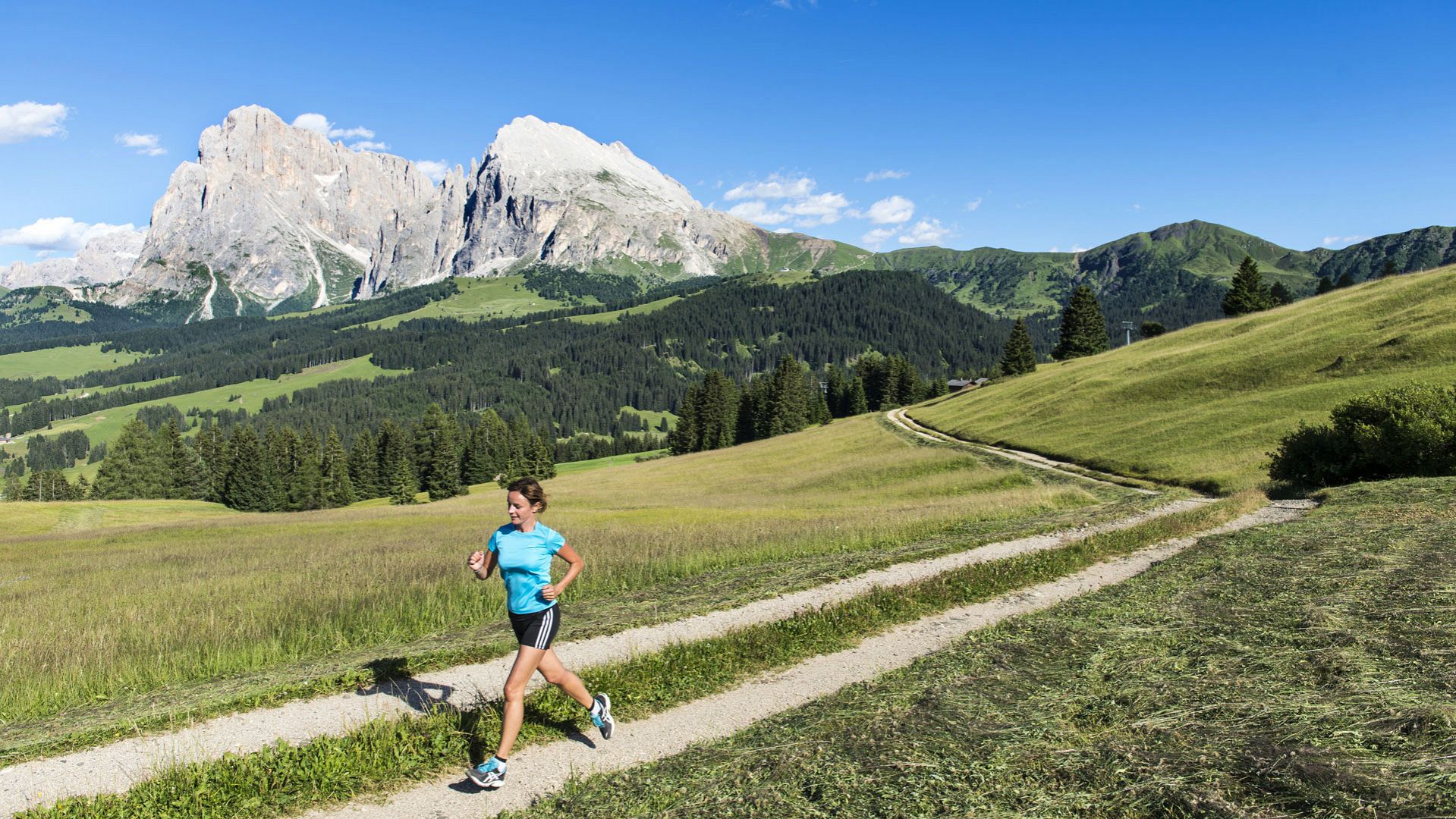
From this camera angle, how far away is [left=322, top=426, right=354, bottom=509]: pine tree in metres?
96.6

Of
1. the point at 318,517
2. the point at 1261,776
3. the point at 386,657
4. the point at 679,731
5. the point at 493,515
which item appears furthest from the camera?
the point at 318,517

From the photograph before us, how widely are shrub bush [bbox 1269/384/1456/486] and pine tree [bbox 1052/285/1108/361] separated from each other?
75.6 meters

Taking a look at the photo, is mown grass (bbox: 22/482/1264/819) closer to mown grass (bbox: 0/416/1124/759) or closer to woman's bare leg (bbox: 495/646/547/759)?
woman's bare leg (bbox: 495/646/547/759)

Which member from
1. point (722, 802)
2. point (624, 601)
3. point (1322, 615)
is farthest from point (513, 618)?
point (1322, 615)

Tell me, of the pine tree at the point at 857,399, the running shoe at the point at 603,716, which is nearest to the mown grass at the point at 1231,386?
the running shoe at the point at 603,716

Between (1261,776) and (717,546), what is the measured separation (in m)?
18.0

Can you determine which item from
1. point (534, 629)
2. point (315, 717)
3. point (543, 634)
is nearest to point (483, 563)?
point (534, 629)

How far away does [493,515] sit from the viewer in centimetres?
4794

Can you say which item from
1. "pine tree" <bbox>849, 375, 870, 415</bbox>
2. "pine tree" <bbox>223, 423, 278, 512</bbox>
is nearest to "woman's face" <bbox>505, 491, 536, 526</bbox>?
"pine tree" <bbox>223, 423, 278, 512</bbox>

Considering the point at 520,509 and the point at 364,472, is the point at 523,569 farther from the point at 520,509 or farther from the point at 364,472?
the point at 364,472

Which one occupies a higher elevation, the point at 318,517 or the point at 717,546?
the point at 717,546

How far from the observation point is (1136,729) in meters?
6.97

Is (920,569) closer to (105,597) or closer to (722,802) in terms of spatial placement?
(722,802)

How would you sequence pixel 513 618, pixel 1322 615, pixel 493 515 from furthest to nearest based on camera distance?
pixel 493 515 → pixel 1322 615 → pixel 513 618
